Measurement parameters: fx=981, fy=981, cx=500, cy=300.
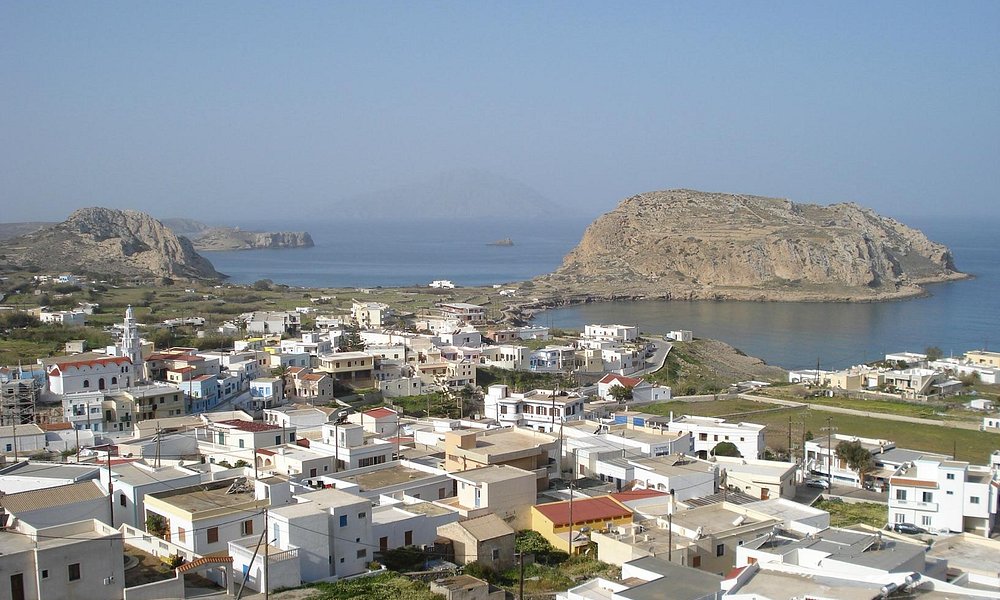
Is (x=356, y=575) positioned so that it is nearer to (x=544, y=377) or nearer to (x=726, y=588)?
(x=726, y=588)

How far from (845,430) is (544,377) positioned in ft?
24.8

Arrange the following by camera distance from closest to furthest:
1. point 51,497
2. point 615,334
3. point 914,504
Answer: point 51,497 < point 914,504 < point 615,334

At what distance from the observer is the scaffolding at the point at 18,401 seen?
613 inches

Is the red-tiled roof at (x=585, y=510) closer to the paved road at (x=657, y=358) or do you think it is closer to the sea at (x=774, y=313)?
the paved road at (x=657, y=358)

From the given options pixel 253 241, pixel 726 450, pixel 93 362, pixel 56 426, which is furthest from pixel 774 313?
pixel 253 241

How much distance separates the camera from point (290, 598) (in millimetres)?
7434

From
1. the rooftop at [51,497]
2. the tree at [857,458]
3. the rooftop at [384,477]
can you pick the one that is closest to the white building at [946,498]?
the tree at [857,458]

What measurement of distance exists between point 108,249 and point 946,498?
51002mm

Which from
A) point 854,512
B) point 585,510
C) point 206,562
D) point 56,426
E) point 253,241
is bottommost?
point 854,512

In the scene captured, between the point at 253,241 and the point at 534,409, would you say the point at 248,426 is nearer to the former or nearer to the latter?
the point at 534,409

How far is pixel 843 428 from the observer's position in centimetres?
1745

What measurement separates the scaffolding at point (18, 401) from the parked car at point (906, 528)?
12.5 metres

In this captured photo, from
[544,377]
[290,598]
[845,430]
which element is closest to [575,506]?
[290,598]

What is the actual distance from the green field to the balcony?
4536 millimetres
